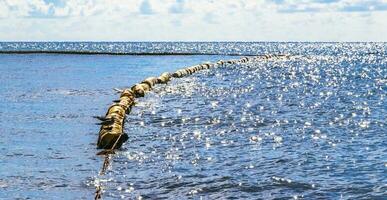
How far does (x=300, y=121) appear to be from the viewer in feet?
103

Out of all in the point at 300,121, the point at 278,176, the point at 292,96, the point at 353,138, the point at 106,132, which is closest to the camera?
the point at 278,176

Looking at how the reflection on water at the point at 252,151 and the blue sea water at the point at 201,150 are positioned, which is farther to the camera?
the reflection on water at the point at 252,151

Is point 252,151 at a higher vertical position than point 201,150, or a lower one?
lower

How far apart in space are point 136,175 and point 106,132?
525 centimetres

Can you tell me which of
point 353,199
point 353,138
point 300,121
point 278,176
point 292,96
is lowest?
point 353,199

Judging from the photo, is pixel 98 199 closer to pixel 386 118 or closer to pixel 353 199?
pixel 353 199

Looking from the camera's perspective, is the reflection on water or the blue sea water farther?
the reflection on water

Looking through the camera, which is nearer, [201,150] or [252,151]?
[252,151]

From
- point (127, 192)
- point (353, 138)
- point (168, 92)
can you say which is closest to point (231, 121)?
point (353, 138)

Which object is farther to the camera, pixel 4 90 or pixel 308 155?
pixel 4 90

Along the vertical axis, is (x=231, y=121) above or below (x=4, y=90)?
below

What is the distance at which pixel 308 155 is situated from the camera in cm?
2184

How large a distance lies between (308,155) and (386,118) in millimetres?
12838

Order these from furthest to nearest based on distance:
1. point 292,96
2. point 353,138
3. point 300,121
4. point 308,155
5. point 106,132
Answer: point 292,96
point 300,121
point 353,138
point 106,132
point 308,155
